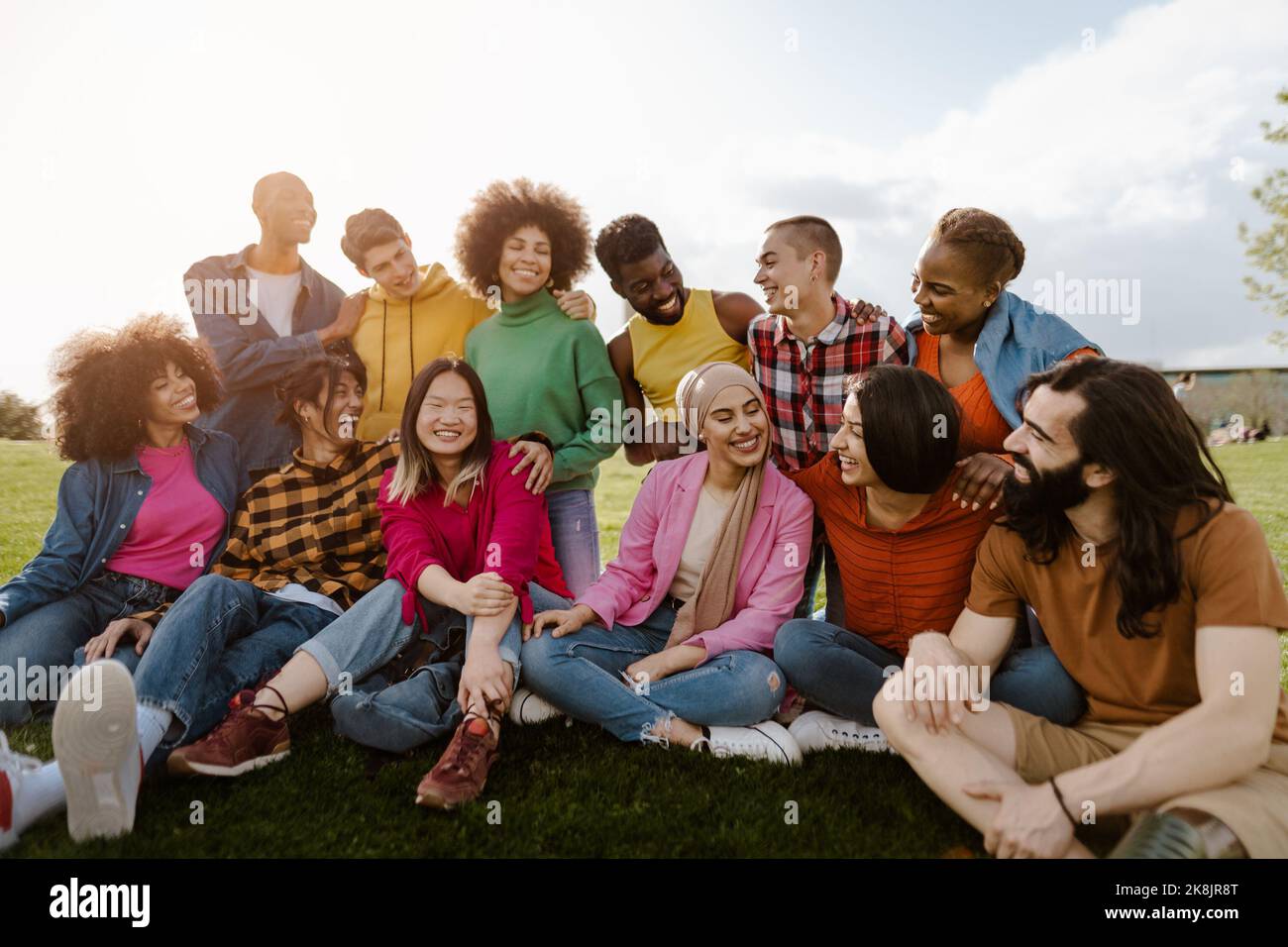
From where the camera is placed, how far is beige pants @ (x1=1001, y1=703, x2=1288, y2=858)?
99.5 inches

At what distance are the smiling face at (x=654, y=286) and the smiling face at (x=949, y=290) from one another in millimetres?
1421

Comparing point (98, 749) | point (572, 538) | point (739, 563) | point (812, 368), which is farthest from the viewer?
point (572, 538)

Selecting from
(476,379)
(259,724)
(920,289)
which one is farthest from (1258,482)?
(259,724)

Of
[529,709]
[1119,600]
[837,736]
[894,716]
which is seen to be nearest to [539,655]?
[529,709]

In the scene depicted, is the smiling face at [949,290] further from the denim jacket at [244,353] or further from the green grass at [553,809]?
the denim jacket at [244,353]

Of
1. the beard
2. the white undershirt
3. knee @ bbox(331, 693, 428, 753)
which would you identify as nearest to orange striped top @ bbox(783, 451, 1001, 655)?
the beard

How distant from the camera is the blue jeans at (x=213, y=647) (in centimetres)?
352

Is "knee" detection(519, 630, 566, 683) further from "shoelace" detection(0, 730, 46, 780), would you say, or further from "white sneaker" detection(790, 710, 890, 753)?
"shoelace" detection(0, 730, 46, 780)

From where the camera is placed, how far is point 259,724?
3.55 m

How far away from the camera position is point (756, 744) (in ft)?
11.9

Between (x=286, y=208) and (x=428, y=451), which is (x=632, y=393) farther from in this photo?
(x=286, y=208)

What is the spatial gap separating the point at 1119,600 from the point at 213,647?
3693mm

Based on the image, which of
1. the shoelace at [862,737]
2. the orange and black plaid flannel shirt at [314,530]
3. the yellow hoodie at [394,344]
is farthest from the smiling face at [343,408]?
the shoelace at [862,737]

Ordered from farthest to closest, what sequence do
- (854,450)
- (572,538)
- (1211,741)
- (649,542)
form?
(572,538)
(649,542)
(854,450)
(1211,741)
